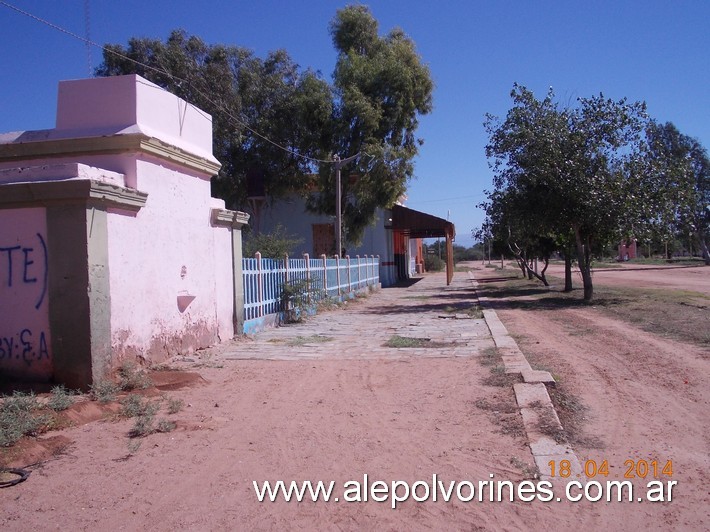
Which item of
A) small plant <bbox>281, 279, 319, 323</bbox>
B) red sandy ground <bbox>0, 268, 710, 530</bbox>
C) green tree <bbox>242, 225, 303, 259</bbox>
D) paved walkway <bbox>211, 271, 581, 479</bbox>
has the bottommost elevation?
red sandy ground <bbox>0, 268, 710, 530</bbox>

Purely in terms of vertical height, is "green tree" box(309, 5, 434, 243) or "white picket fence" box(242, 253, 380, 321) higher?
"green tree" box(309, 5, 434, 243)

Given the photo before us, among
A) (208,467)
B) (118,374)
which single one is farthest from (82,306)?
(208,467)

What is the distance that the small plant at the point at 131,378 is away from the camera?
7684 mm

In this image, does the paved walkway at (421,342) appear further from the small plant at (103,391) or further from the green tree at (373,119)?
the green tree at (373,119)

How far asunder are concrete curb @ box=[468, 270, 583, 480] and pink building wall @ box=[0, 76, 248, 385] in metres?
5.06

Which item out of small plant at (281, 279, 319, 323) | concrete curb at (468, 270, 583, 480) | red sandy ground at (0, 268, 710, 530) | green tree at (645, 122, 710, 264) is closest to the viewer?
red sandy ground at (0, 268, 710, 530)

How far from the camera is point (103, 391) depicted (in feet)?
23.8

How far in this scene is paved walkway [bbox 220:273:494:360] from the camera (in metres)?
10.6

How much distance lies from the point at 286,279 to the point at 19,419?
10110mm

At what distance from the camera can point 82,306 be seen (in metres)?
7.43

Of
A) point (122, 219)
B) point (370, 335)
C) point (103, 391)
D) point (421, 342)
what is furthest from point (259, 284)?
point (103, 391)

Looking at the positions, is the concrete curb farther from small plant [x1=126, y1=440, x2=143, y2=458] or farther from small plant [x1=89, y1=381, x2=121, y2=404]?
small plant [x1=89, y1=381, x2=121, y2=404]

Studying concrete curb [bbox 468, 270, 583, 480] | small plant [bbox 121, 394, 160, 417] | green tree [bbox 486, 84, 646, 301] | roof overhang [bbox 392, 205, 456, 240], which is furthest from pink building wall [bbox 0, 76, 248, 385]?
roof overhang [bbox 392, 205, 456, 240]

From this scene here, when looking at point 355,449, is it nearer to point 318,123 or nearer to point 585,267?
point 585,267
